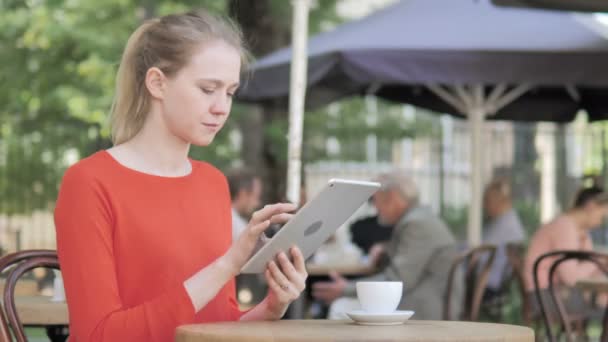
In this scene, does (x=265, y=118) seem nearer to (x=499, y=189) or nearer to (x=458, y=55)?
(x=499, y=189)

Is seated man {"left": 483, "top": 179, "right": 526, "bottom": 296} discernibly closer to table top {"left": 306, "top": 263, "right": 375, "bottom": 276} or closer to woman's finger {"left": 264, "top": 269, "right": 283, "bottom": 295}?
table top {"left": 306, "top": 263, "right": 375, "bottom": 276}

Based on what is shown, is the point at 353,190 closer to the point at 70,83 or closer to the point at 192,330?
the point at 192,330

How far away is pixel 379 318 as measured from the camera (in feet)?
9.65

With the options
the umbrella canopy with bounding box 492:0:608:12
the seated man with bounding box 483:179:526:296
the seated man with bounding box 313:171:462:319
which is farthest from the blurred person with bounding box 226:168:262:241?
the umbrella canopy with bounding box 492:0:608:12

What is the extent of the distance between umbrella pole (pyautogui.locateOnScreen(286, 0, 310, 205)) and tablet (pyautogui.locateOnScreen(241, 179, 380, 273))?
285 cm

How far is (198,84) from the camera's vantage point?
301 cm

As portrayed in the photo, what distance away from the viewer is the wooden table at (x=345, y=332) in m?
2.58

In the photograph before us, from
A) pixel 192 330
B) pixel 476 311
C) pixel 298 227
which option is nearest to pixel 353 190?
pixel 298 227

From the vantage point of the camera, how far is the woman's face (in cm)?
299

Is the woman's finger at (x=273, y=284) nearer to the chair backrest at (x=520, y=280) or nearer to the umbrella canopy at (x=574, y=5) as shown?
the umbrella canopy at (x=574, y=5)

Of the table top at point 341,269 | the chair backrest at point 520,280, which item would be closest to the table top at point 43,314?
the chair backrest at point 520,280

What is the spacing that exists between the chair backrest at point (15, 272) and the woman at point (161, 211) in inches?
19.3

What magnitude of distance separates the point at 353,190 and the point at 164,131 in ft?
1.79

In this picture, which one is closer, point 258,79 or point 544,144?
point 258,79
